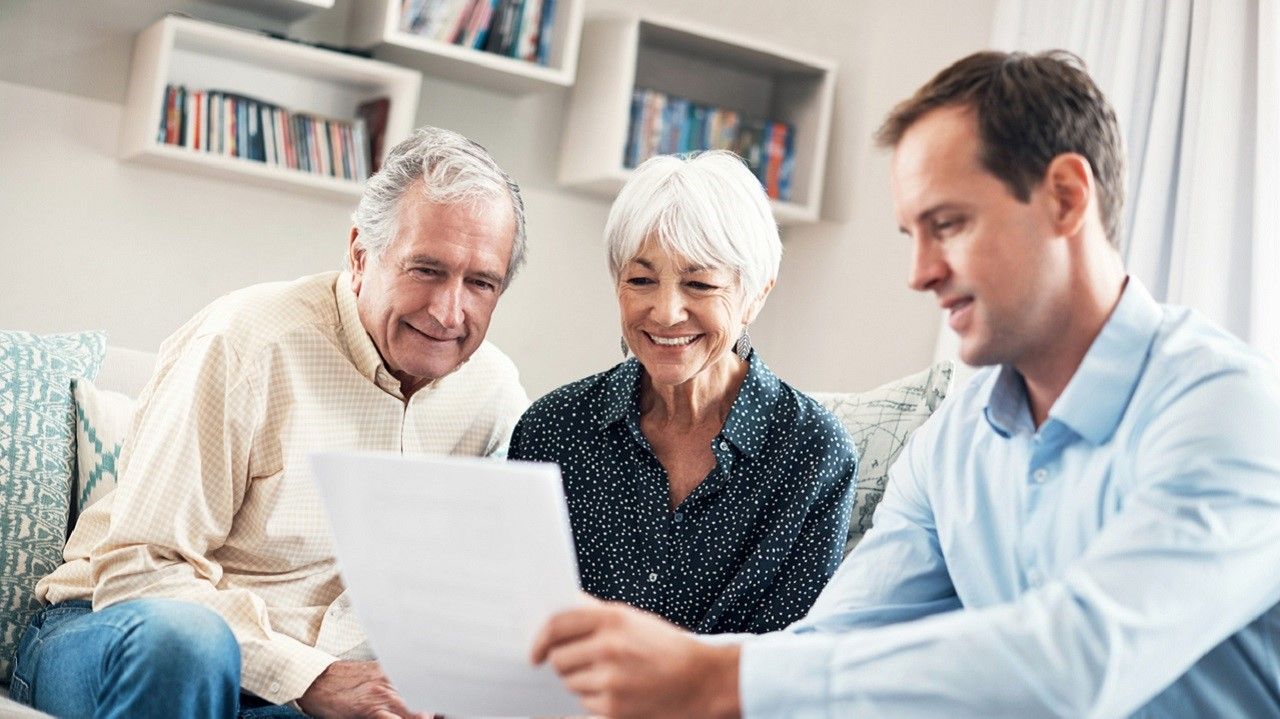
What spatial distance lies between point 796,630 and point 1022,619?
1.55ft

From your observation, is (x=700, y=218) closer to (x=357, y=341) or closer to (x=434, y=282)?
(x=434, y=282)

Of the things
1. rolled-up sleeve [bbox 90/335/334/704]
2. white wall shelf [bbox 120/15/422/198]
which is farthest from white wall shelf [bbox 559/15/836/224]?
rolled-up sleeve [bbox 90/335/334/704]

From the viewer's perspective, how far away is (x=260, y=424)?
1807 millimetres

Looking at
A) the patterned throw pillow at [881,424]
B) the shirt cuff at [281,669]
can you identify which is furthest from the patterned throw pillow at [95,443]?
the patterned throw pillow at [881,424]

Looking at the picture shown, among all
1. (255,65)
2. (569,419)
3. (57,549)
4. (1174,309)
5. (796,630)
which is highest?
(255,65)

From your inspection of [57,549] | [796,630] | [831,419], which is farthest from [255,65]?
[796,630]

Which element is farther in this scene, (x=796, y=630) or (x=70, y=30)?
(x=70, y=30)

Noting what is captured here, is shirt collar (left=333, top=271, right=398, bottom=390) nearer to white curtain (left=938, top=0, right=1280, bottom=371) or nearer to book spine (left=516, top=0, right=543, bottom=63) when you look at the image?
book spine (left=516, top=0, right=543, bottom=63)

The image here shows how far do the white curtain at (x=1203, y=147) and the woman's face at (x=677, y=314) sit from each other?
3.88 feet

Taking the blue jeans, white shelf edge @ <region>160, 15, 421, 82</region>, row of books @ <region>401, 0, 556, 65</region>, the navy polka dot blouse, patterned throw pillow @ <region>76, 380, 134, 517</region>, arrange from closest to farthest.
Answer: the blue jeans, the navy polka dot blouse, patterned throw pillow @ <region>76, 380, 134, 517</region>, white shelf edge @ <region>160, 15, 421, 82</region>, row of books @ <region>401, 0, 556, 65</region>

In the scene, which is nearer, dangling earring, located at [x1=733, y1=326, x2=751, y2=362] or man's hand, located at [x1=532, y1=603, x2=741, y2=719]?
man's hand, located at [x1=532, y1=603, x2=741, y2=719]

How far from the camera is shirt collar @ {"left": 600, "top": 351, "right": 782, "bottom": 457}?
187 centimetres

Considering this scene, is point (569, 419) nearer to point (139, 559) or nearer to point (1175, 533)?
point (139, 559)

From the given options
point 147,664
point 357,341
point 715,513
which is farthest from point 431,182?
point 147,664
